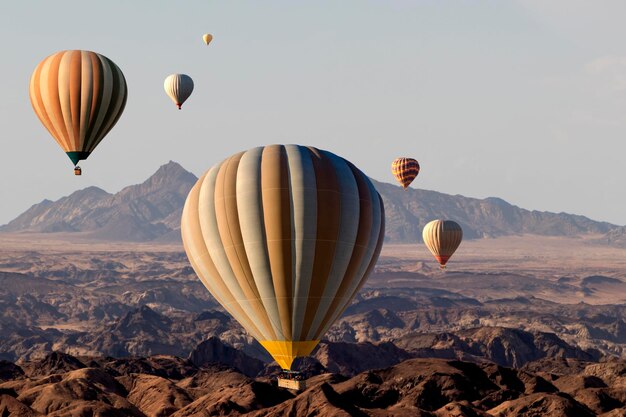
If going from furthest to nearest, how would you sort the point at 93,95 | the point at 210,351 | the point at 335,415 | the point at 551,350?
the point at 551,350 < the point at 210,351 < the point at 335,415 < the point at 93,95

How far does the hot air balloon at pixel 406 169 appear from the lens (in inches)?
7106

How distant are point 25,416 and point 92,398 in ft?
38.8

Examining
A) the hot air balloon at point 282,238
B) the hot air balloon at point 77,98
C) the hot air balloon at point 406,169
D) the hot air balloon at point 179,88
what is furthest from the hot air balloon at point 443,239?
the hot air balloon at point 282,238

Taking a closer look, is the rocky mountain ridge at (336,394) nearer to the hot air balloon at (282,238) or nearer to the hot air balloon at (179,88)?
the hot air balloon at (282,238)

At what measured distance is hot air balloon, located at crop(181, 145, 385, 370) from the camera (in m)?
71.6

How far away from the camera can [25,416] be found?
4090 inches

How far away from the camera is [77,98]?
88125 mm

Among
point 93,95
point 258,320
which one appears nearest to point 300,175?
point 258,320

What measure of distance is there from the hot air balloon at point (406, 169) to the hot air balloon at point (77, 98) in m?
93.8

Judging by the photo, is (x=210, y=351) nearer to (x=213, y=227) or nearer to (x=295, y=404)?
(x=295, y=404)

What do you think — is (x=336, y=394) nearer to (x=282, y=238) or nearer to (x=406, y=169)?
(x=282, y=238)

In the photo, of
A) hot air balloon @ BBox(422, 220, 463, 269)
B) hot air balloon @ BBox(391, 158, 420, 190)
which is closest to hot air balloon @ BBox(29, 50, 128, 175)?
hot air balloon @ BBox(422, 220, 463, 269)

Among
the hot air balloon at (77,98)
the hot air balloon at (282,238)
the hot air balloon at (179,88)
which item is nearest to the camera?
the hot air balloon at (282,238)

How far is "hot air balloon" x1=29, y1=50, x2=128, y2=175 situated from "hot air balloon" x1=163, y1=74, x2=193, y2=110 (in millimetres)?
55754
